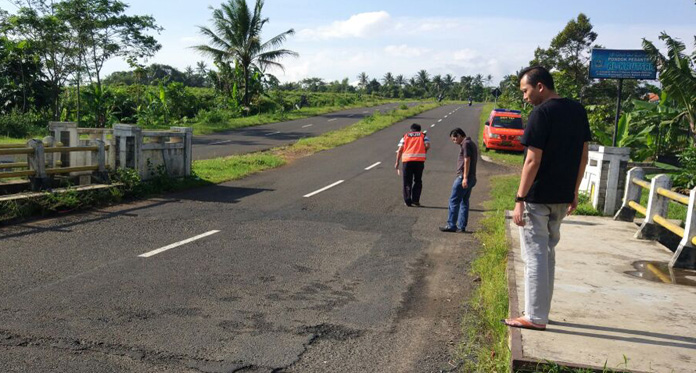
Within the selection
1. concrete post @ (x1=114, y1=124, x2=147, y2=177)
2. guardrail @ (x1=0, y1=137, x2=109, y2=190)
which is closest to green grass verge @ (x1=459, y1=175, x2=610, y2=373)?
concrete post @ (x1=114, y1=124, x2=147, y2=177)

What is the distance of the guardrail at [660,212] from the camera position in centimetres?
762

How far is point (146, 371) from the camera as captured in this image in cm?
427

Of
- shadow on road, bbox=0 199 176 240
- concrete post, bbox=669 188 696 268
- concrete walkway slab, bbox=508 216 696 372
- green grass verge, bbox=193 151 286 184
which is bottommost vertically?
shadow on road, bbox=0 199 176 240

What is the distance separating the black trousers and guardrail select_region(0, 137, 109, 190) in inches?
236

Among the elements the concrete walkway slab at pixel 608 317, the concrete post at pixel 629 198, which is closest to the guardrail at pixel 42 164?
the concrete walkway slab at pixel 608 317

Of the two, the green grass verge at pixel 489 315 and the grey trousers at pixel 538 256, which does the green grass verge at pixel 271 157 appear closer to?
the green grass verge at pixel 489 315

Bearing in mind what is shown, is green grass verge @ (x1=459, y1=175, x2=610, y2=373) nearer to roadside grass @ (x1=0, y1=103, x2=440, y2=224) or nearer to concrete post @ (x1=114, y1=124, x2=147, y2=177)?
roadside grass @ (x1=0, y1=103, x2=440, y2=224)

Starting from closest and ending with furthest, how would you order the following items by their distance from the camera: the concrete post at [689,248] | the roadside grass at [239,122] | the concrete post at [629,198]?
the concrete post at [689,248], the concrete post at [629,198], the roadside grass at [239,122]

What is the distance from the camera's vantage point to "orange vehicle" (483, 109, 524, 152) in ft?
83.4

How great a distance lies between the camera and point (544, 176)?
4902 millimetres

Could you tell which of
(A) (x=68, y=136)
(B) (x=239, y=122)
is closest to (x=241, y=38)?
(B) (x=239, y=122)

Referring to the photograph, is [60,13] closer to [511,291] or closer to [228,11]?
[228,11]

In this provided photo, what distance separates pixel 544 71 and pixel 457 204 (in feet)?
17.6

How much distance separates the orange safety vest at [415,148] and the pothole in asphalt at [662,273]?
5.48 meters
